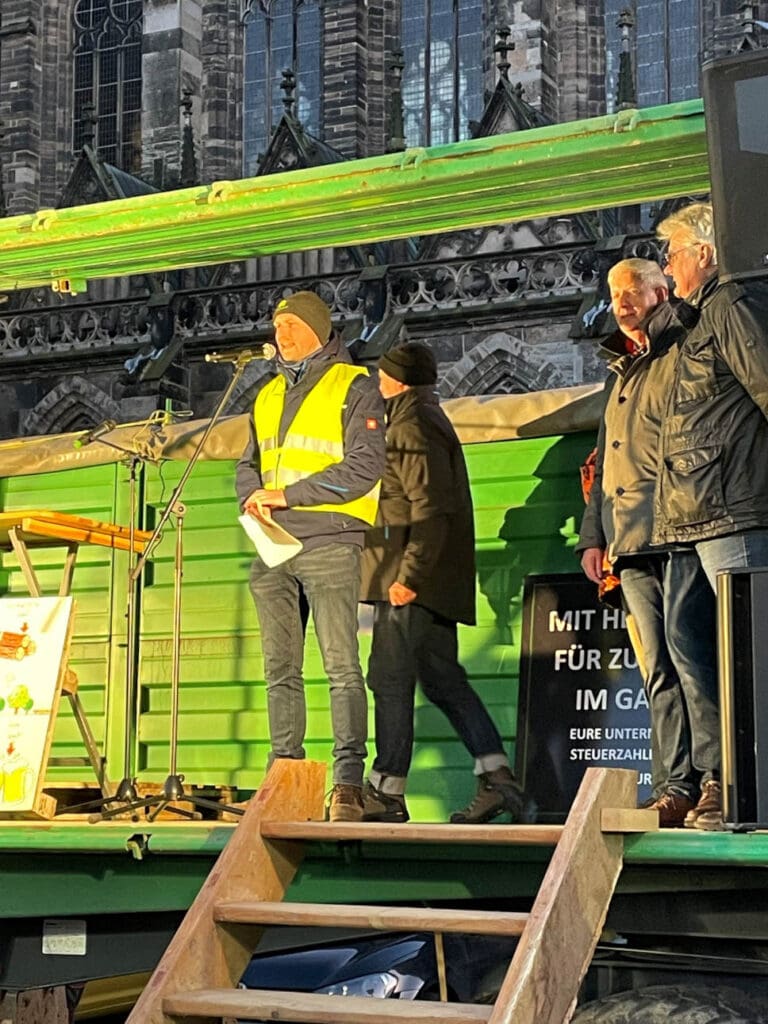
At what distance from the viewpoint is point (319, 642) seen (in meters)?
5.20

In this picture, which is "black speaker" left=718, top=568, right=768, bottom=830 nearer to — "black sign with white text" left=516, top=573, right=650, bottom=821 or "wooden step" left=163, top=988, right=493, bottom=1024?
"wooden step" left=163, top=988, right=493, bottom=1024

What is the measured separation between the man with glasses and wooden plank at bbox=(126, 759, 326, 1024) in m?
1.05

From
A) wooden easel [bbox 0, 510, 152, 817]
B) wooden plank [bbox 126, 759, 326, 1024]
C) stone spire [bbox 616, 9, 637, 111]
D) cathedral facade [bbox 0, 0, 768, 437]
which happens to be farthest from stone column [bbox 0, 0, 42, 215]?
wooden plank [bbox 126, 759, 326, 1024]

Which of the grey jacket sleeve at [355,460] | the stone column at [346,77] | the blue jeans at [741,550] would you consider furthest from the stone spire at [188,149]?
the blue jeans at [741,550]

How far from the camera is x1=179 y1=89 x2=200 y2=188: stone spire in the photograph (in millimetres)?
27094

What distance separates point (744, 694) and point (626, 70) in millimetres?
21148

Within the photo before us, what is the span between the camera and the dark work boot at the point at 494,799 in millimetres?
5273

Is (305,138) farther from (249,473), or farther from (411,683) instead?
(411,683)

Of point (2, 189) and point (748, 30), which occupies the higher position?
point (748, 30)

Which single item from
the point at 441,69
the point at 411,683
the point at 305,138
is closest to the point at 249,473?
the point at 411,683

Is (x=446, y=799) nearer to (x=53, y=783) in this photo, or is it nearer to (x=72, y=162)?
(x=53, y=783)

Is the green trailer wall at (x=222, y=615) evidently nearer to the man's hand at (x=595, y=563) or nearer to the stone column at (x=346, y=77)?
the man's hand at (x=595, y=563)

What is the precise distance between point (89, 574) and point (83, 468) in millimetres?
426

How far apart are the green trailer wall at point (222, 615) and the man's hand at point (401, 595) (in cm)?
98
